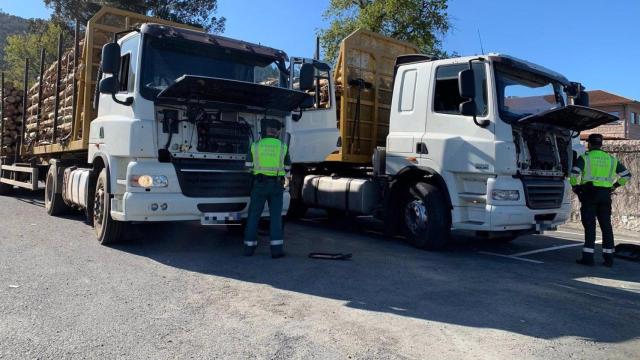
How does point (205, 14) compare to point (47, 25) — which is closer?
point (205, 14)

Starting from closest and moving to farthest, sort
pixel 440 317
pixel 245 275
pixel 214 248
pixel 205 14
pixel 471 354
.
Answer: pixel 471 354 < pixel 440 317 < pixel 245 275 < pixel 214 248 < pixel 205 14

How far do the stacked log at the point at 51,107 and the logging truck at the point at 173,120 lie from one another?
1238 mm

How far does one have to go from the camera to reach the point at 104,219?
7.14 m

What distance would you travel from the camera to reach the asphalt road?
3850 mm

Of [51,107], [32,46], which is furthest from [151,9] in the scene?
[51,107]

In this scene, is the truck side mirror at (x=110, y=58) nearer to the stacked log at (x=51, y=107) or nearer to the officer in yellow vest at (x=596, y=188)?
the stacked log at (x=51, y=107)

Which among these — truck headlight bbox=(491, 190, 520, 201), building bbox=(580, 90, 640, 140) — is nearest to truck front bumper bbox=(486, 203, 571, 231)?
truck headlight bbox=(491, 190, 520, 201)

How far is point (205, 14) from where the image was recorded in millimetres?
33844

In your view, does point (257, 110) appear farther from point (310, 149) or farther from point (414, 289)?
point (414, 289)

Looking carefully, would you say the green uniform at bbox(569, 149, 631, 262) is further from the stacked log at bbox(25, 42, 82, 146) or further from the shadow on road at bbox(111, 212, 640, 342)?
the stacked log at bbox(25, 42, 82, 146)

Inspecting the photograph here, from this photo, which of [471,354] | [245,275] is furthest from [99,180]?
[471,354]

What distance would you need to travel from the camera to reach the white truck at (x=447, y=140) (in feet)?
22.9

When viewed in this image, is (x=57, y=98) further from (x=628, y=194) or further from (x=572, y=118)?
(x=628, y=194)

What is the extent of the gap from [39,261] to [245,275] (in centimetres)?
244
